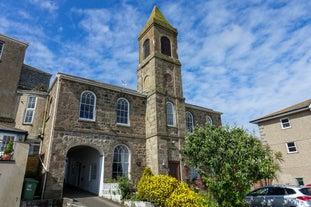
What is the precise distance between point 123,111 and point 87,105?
2995 mm

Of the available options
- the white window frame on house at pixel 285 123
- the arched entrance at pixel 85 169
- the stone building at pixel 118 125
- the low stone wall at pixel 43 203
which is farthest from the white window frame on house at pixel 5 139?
the white window frame on house at pixel 285 123

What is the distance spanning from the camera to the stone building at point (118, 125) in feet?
46.1

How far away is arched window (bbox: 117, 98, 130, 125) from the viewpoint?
17.0 m

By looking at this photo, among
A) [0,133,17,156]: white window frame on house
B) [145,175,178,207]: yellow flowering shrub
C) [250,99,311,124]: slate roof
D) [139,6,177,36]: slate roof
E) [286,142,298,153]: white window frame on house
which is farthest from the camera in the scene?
[139,6,177,36]: slate roof

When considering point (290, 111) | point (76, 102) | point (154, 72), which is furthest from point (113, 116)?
point (290, 111)

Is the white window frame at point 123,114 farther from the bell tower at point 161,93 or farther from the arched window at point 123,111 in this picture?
the bell tower at point 161,93

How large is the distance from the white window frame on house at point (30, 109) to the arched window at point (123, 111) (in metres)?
7.13

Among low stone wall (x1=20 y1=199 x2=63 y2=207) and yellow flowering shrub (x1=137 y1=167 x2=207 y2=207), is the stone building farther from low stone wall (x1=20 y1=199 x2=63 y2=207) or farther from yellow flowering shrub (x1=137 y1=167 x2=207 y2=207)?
yellow flowering shrub (x1=137 y1=167 x2=207 y2=207)

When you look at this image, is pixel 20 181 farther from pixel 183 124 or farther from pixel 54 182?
pixel 183 124

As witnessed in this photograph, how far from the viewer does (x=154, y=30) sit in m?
20.1

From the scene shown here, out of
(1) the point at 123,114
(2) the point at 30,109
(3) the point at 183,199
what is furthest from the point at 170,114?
(2) the point at 30,109

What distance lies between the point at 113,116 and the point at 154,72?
17.5 ft

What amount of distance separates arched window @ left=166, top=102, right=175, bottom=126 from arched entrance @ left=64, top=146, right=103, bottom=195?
6290mm

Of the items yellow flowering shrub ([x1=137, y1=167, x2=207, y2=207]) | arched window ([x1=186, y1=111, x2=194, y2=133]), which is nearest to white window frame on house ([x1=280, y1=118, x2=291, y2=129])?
arched window ([x1=186, y1=111, x2=194, y2=133])
